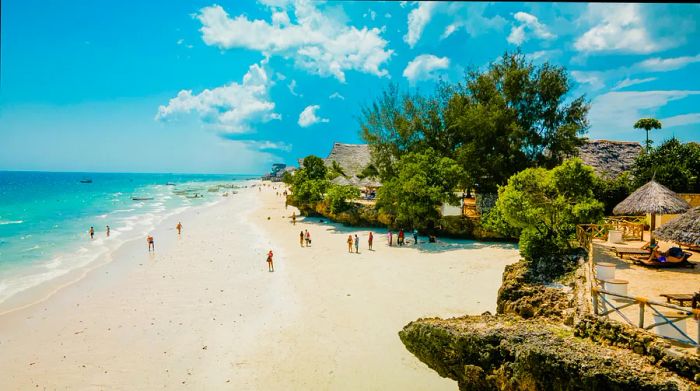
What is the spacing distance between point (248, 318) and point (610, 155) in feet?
93.4

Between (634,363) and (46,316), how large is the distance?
18.2 metres

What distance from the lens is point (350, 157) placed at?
1940 inches

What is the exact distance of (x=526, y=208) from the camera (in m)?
14.7

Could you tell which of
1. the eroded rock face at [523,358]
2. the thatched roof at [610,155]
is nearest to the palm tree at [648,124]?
the thatched roof at [610,155]

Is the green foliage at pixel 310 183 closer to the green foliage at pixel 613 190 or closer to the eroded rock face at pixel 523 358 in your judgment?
the green foliage at pixel 613 190

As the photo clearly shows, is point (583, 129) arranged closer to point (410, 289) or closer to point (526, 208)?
point (526, 208)

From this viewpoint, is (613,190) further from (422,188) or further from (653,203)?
(422,188)

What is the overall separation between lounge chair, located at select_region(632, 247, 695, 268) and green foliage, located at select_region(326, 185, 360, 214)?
20224 mm

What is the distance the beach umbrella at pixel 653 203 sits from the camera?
42.5 ft

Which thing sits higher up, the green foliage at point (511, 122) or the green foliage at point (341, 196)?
the green foliage at point (511, 122)

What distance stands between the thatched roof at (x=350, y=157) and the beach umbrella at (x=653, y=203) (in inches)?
1317

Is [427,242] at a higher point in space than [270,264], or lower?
higher

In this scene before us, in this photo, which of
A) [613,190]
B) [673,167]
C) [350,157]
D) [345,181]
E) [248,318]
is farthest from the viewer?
[350,157]

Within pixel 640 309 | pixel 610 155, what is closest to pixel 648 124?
pixel 610 155
